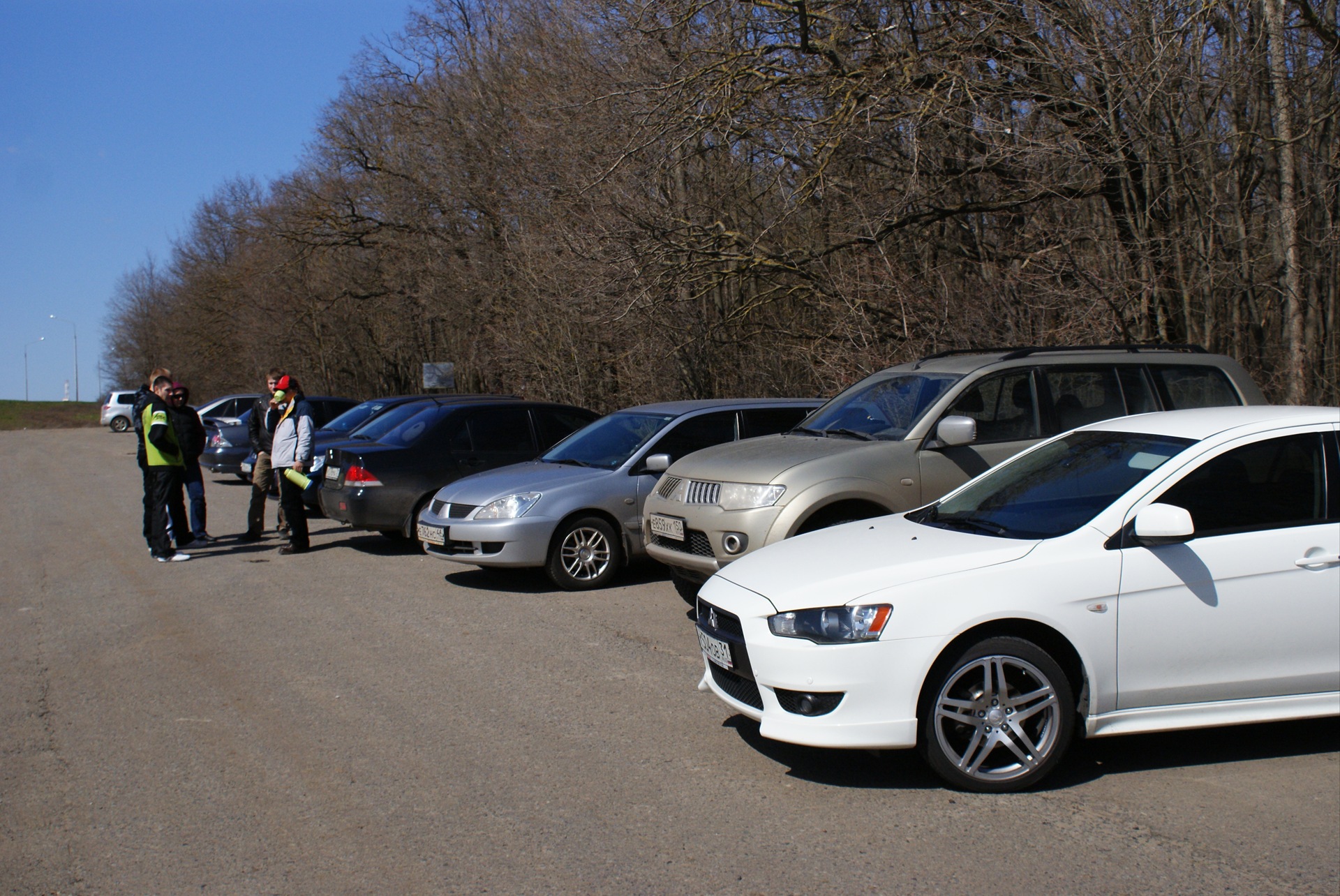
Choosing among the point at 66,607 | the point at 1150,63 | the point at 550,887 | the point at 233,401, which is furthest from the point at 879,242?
the point at 233,401

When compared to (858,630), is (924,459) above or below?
above

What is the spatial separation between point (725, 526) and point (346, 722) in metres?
2.76

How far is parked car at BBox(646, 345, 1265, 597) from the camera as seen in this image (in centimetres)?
718

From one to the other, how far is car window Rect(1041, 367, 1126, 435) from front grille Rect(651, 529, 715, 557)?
2619 mm

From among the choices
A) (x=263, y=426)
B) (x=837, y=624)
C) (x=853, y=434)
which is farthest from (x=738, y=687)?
(x=263, y=426)

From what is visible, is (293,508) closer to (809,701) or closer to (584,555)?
(584,555)

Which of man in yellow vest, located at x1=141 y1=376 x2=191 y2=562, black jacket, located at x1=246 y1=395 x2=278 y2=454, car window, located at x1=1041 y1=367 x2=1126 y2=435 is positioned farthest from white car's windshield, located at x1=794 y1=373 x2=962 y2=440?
man in yellow vest, located at x1=141 y1=376 x2=191 y2=562

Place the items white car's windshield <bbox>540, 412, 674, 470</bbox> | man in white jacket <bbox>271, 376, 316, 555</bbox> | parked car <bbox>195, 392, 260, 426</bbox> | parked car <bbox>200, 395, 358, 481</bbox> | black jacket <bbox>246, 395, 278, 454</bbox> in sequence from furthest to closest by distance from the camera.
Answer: parked car <bbox>195, 392, 260, 426</bbox>
parked car <bbox>200, 395, 358, 481</bbox>
black jacket <bbox>246, 395, 278, 454</bbox>
man in white jacket <bbox>271, 376, 316, 555</bbox>
white car's windshield <bbox>540, 412, 674, 470</bbox>

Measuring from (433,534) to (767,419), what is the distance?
3.15 metres

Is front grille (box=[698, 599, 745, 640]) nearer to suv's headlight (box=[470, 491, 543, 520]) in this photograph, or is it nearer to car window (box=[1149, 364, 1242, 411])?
suv's headlight (box=[470, 491, 543, 520])

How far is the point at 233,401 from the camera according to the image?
23156 millimetres

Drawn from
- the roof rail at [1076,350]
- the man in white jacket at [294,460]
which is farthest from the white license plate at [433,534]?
the roof rail at [1076,350]

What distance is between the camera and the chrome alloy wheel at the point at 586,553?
927cm

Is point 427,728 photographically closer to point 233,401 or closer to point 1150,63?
point 1150,63
